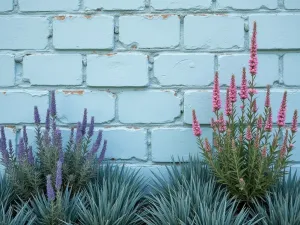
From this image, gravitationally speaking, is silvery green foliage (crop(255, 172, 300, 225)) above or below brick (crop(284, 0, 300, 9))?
below

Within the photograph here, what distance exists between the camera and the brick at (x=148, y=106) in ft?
6.33

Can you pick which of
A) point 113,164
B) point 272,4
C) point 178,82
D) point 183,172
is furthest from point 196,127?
point 272,4

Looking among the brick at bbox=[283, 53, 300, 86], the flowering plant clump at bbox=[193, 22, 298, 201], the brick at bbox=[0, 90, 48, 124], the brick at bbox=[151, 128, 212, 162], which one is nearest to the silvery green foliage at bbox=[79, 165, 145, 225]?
the brick at bbox=[151, 128, 212, 162]

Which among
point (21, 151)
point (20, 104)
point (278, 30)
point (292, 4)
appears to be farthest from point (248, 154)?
point (20, 104)

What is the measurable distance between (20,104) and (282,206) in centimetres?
125

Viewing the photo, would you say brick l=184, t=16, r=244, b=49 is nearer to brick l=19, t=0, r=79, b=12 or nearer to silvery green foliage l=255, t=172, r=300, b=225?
brick l=19, t=0, r=79, b=12

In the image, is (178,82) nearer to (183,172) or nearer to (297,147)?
(183,172)

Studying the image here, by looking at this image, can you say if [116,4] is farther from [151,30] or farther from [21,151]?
[21,151]

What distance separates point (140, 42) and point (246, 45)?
0.50 meters

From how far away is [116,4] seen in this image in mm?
1896

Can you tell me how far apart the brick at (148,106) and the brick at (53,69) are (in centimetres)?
25

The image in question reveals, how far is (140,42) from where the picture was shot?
6.28 feet

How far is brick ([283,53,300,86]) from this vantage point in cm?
190

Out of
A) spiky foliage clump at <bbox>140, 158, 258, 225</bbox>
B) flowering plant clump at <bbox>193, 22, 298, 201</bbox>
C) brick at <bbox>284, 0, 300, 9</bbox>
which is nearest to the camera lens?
spiky foliage clump at <bbox>140, 158, 258, 225</bbox>
